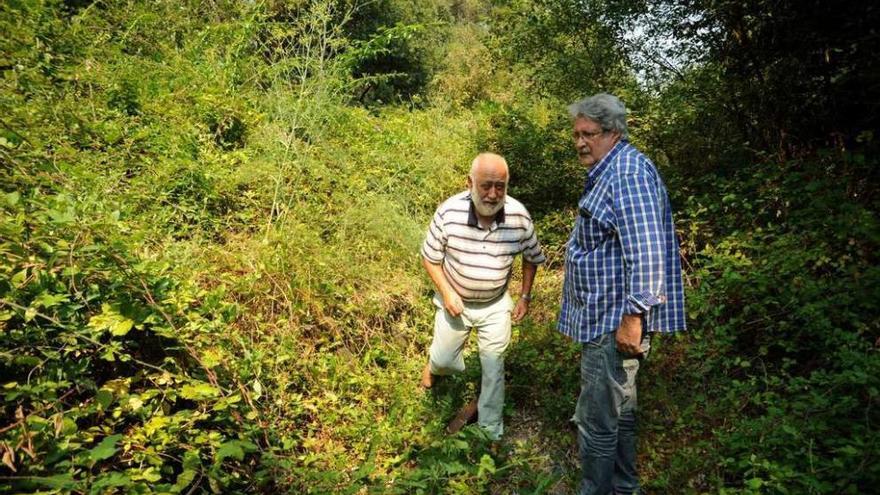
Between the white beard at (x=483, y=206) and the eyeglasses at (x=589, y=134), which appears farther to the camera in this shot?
the white beard at (x=483, y=206)

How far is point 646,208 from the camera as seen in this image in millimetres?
2047

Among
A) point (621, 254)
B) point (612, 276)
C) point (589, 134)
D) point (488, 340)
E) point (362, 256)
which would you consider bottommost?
point (488, 340)

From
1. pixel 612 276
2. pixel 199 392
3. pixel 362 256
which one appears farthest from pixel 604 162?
pixel 362 256

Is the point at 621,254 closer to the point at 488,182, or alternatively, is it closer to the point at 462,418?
the point at 488,182

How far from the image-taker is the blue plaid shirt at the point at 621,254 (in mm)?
2039

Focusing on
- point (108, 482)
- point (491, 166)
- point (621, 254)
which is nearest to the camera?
point (108, 482)

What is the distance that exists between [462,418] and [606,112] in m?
2.22

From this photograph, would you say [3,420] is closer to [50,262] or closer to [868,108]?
[50,262]

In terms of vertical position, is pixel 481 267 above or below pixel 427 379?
above

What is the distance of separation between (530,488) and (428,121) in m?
6.98

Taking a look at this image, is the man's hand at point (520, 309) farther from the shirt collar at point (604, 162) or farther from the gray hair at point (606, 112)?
the gray hair at point (606, 112)

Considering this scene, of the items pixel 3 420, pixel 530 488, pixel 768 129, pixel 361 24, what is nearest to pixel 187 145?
pixel 3 420

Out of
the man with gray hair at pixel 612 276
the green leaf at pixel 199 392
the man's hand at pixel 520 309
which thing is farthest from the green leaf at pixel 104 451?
the man's hand at pixel 520 309

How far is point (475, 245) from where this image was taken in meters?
3.01
